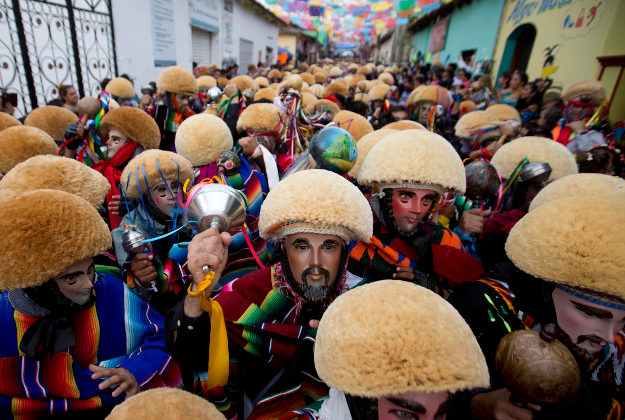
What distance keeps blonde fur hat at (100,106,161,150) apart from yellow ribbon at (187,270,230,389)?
102 inches

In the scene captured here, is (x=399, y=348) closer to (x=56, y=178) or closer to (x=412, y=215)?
(x=412, y=215)

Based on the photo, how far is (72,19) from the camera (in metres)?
7.17

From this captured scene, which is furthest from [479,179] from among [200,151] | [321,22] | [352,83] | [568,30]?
[321,22]

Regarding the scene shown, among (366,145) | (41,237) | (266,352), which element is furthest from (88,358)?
(366,145)

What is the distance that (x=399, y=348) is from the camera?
33.2 inches

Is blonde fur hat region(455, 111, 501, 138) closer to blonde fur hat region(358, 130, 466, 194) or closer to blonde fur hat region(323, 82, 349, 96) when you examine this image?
blonde fur hat region(358, 130, 466, 194)

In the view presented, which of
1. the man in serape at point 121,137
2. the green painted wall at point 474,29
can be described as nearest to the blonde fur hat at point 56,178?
the man in serape at point 121,137

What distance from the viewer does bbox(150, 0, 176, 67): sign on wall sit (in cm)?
1058

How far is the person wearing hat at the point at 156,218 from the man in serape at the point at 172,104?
2.74 m

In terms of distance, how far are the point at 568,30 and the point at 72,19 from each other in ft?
38.8

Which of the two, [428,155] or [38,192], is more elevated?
[428,155]

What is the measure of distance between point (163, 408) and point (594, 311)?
5.32ft

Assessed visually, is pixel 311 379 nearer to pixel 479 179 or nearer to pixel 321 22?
pixel 479 179

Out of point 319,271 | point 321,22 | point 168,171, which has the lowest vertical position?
point 319,271
